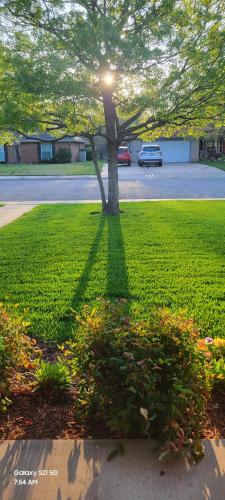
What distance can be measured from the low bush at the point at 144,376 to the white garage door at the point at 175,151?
130 ft

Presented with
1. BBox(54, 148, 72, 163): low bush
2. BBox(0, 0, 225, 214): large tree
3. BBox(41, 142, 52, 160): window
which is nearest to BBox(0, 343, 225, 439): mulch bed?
BBox(0, 0, 225, 214): large tree

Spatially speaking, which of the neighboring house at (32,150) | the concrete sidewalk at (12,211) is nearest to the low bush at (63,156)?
the neighboring house at (32,150)

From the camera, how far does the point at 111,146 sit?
9734mm

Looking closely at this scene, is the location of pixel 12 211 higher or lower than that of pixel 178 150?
lower

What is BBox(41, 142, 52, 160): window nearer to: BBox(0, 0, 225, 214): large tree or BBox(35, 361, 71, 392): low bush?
BBox(0, 0, 225, 214): large tree

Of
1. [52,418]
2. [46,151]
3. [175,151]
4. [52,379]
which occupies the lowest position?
[52,418]

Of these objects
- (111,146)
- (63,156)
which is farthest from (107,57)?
(63,156)

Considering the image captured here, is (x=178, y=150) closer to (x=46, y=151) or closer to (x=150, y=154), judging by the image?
(x=150, y=154)

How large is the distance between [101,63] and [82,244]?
11.0 feet

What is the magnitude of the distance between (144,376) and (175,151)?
40.3 metres

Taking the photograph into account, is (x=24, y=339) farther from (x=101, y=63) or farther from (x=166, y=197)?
(x=166, y=197)

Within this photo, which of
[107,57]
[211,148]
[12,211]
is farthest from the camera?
[211,148]

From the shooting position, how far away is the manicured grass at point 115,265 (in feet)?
14.3

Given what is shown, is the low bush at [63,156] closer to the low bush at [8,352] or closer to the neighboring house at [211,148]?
the neighboring house at [211,148]
